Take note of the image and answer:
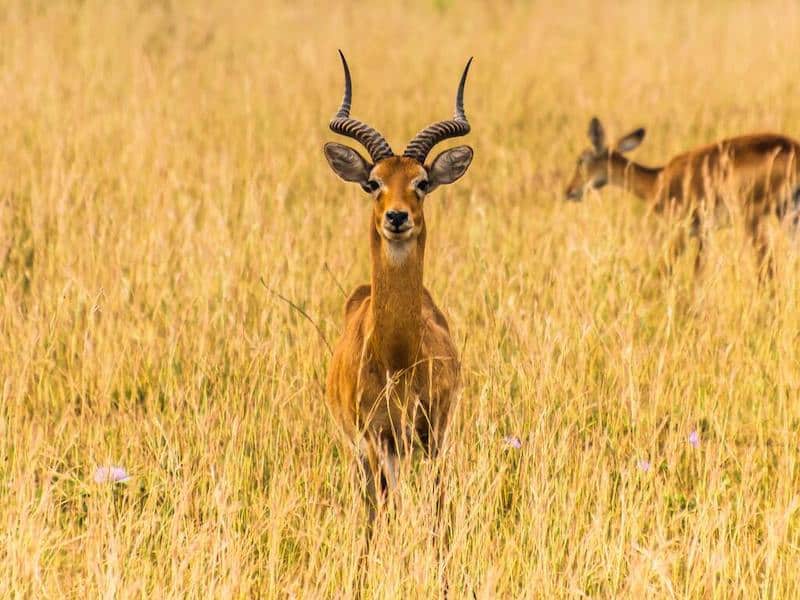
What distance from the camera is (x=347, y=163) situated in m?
4.80

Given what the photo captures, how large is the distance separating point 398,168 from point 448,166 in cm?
39

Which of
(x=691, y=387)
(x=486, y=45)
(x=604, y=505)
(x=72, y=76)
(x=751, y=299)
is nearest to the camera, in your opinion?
(x=604, y=505)

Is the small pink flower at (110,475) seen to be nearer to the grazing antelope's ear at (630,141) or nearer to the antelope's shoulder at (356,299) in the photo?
the antelope's shoulder at (356,299)

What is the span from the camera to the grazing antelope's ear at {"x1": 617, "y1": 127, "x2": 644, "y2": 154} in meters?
9.96

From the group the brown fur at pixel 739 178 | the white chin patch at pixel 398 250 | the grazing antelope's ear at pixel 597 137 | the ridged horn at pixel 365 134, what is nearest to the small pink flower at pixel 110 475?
the white chin patch at pixel 398 250

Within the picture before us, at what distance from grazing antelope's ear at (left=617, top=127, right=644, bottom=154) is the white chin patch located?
19.4ft

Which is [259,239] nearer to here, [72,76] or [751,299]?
[751,299]

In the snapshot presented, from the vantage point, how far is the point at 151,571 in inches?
152

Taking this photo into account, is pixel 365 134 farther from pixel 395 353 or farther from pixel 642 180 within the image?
pixel 642 180

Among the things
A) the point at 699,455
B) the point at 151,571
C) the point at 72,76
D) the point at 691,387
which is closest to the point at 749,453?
the point at 699,455

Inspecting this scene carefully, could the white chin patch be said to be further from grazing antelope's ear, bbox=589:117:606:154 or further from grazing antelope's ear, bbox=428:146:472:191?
grazing antelope's ear, bbox=589:117:606:154

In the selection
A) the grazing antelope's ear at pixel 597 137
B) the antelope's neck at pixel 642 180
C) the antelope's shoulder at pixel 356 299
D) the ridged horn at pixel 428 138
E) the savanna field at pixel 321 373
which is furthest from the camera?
the grazing antelope's ear at pixel 597 137

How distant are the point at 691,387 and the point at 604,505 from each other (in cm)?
122

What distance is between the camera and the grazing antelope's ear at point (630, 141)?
9.96 metres
